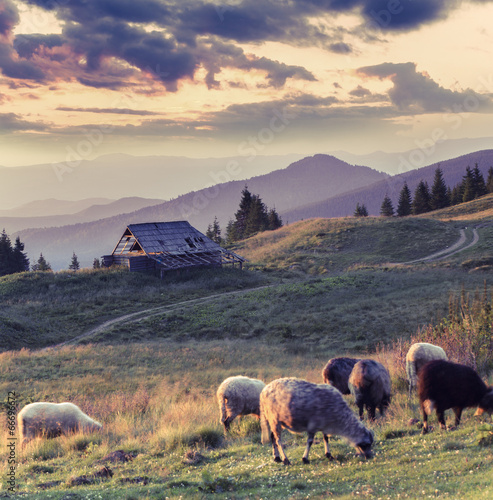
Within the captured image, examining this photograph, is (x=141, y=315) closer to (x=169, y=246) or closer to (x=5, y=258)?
(x=169, y=246)

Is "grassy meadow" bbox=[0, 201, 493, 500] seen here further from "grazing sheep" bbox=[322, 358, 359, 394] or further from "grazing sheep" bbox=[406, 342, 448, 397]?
"grazing sheep" bbox=[322, 358, 359, 394]

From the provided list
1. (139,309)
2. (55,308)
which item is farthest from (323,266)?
(55,308)

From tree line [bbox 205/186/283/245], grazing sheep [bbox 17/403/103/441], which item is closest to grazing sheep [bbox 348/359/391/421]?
grazing sheep [bbox 17/403/103/441]

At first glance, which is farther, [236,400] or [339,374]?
[339,374]

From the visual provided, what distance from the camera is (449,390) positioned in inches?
383

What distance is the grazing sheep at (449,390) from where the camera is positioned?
973 cm

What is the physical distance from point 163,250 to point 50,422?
146 feet

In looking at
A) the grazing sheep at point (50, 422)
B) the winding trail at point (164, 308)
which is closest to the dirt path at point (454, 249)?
the winding trail at point (164, 308)

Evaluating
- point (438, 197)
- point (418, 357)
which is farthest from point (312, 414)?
point (438, 197)

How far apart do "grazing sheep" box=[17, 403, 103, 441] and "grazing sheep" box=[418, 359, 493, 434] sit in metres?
9.16

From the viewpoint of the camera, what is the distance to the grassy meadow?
8.00 meters

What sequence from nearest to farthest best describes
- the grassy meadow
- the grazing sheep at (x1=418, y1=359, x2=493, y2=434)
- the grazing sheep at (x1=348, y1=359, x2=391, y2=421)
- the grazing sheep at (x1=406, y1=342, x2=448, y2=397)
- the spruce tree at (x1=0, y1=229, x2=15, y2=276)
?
the grassy meadow
the grazing sheep at (x1=418, y1=359, x2=493, y2=434)
the grazing sheep at (x1=348, y1=359, x2=391, y2=421)
the grazing sheep at (x1=406, y1=342, x2=448, y2=397)
the spruce tree at (x1=0, y1=229, x2=15, y2=276)

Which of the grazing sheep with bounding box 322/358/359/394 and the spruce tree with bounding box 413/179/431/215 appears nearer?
the grazing sheep with bounding box 322/358/359/394

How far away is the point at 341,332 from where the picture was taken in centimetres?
3278
